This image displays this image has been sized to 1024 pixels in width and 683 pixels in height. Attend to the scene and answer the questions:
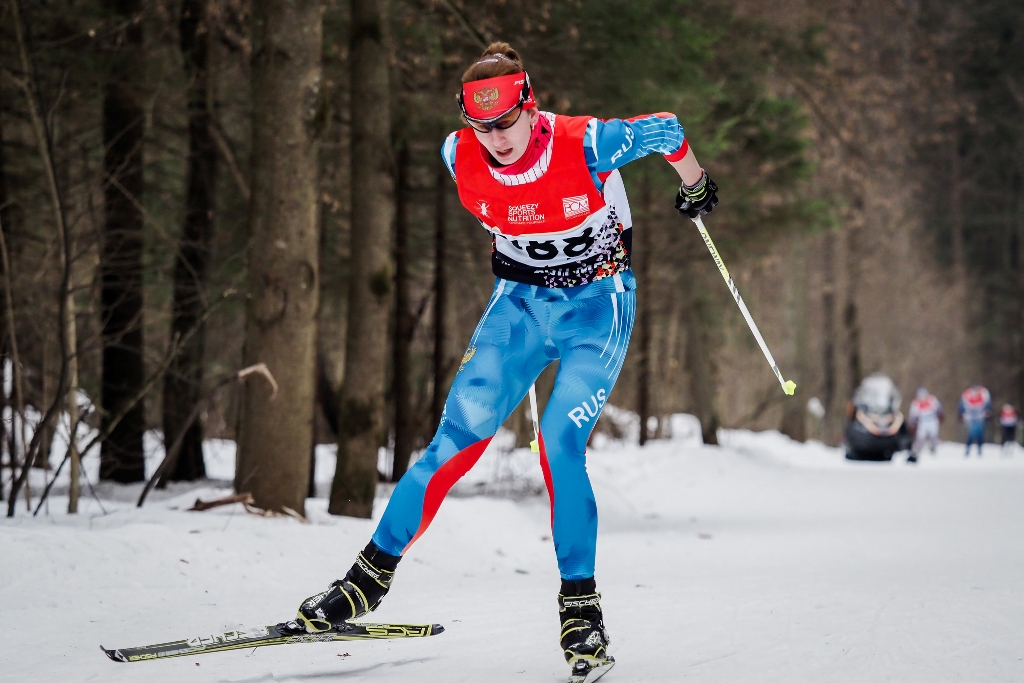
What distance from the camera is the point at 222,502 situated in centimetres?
636

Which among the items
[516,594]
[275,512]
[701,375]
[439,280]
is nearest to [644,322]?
[701,375]

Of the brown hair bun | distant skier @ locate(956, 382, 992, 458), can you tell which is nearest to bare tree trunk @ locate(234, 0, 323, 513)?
the brown hair bun

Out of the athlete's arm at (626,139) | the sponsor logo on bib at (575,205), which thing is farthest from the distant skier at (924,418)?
the sponsor logo on bib at (575,205)

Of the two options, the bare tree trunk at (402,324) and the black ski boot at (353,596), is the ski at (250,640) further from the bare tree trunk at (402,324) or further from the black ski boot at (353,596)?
the bare tree trunk at (402,324)

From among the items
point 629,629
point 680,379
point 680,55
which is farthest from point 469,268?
point 680,379

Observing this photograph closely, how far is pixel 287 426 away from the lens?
22.0 feet

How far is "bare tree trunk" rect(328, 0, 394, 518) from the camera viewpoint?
321 inches

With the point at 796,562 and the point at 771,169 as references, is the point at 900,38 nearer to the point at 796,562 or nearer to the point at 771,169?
the point at 771,169

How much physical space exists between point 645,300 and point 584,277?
13224mm

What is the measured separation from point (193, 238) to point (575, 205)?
304 inches

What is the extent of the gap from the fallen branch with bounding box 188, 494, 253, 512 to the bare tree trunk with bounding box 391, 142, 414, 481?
4732 mm

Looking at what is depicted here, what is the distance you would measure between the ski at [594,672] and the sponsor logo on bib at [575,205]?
1.55 m

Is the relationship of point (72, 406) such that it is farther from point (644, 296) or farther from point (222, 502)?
point (644, 296)

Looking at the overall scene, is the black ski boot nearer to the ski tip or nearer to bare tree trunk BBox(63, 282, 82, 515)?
the ski tip
